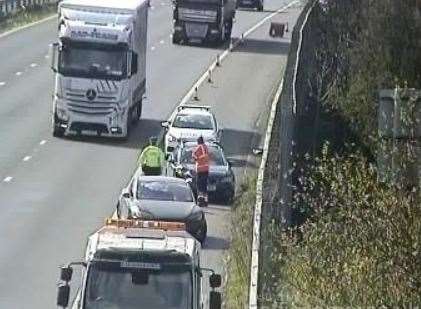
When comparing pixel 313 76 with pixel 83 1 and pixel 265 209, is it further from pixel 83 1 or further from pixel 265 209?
pixel 265 209

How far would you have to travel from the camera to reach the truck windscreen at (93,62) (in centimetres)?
4112

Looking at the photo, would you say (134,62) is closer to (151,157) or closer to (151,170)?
(151,170)

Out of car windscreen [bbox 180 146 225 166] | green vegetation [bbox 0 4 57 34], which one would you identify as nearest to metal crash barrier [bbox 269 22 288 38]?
green vegetation [bbox 0 4 57 34]

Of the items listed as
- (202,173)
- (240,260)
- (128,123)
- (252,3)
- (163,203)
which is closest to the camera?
(240,260)

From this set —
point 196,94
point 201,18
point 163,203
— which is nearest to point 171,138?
point 163,203

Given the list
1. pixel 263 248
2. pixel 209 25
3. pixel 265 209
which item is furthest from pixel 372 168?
pixel 209 25

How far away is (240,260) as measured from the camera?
22219 millimetres

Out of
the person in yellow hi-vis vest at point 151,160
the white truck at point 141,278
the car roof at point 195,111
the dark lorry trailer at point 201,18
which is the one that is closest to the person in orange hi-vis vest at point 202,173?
the person in yellow hi-vis vest at point 151,160

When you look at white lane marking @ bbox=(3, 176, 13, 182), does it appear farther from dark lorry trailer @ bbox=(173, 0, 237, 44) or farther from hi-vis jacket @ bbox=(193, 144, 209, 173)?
dark lorry trailer @ bbox=(173, 0, 237, 44)

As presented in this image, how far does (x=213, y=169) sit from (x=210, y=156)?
1161 millimetres

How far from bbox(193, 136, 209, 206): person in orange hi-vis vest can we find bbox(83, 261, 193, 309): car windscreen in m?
15.7

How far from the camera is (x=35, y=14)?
7712cm

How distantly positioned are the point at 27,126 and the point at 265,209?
2350cm

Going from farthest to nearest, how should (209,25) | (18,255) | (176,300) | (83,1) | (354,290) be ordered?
(209,25) < (83,1) < (18,255) < (176,300) < (354,290)
